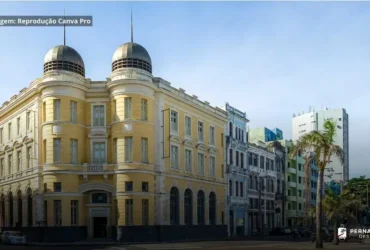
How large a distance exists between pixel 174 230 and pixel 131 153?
1001 cm

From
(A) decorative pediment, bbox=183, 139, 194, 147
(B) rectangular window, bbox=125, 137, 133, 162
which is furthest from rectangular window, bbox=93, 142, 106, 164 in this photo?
(A) decorative pediment, bbox=183, 139, 194, 147

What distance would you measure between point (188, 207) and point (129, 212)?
11082mm

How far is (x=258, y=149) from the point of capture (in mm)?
85938

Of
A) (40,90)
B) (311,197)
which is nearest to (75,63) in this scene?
(40,90)

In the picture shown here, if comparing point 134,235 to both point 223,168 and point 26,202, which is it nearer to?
point 26,202

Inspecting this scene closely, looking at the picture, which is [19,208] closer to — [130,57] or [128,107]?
[128,107]

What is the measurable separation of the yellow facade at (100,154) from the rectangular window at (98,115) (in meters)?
0.10

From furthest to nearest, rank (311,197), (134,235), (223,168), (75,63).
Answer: (311,197)
(223,168)
(75,63)
(134,235)

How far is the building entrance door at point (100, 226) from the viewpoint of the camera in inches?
2125

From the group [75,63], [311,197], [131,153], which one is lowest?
[311,197]

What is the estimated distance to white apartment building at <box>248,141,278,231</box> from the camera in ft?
271

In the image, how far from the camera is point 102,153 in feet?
180

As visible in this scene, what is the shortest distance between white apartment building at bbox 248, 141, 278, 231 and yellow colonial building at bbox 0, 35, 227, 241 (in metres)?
24.7

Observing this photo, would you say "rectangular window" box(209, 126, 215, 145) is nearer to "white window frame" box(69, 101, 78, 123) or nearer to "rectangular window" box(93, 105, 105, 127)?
"rectangular window" box(93, 105, 105, 127)
